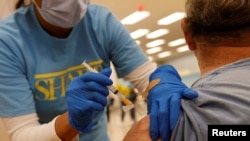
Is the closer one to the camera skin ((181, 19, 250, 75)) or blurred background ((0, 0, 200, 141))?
skin ((181, 19, 250, 75))

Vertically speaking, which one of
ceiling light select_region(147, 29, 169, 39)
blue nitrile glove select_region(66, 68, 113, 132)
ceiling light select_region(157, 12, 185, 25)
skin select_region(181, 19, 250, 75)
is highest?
skin select_region(181, 19, 250, 75)

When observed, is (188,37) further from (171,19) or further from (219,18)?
(171,19)

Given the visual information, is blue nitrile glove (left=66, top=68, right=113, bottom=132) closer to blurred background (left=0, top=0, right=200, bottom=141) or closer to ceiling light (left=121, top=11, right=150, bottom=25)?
blurred background (left=0, top=0, right=200, bottom=141)

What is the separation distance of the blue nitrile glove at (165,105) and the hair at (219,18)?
0.53ft

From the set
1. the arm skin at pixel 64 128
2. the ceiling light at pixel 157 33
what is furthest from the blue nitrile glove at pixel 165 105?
the ceiling light at pixel 157 33

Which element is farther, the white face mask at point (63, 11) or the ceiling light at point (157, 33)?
the ceiling light at point (157, 33)

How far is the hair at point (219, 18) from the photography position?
0.77 meters

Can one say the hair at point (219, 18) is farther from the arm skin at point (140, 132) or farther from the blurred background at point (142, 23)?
the blurred background at point (142, 23)

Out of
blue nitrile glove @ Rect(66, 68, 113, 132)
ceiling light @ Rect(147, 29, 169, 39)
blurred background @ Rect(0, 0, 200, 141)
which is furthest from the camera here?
ceiling light @ Rect(147, 29, 169, 39)

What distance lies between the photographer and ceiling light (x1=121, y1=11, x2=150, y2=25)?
19.9 feet

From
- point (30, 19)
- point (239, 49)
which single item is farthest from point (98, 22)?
point (239, 49)

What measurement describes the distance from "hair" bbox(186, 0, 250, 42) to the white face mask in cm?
44

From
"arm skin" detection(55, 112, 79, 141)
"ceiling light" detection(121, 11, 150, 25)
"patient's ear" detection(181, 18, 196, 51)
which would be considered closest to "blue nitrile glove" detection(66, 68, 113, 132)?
"arm skin" detection(55, 112, 79, 141)

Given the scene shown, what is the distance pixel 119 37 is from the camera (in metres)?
1.19
